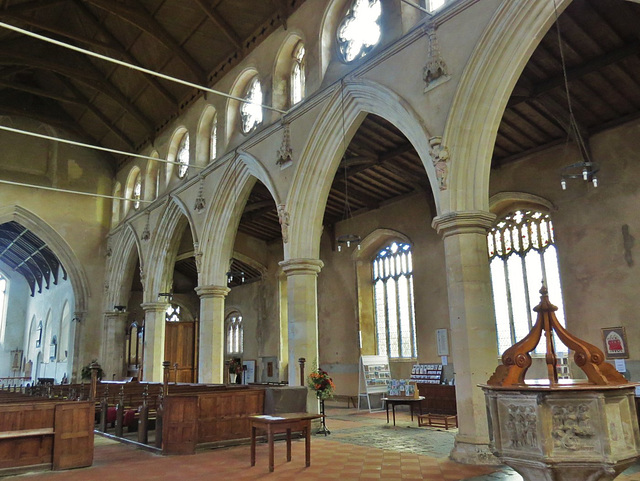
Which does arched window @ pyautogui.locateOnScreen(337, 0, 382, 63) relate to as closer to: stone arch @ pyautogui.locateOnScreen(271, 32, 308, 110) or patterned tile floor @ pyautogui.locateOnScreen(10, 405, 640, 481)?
stone arch @ pyautogui.locateOnScreen(271, 32, 308, 110)

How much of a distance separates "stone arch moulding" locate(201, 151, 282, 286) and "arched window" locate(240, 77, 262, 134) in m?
0.82

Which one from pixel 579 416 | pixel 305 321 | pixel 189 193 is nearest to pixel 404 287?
pixel 305 321

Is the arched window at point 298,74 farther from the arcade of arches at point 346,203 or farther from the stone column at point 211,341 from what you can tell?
the stone column at point 211,341

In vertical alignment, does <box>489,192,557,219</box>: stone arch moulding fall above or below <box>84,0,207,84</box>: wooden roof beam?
below

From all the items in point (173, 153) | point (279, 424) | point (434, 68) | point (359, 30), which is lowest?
point (279, 424)

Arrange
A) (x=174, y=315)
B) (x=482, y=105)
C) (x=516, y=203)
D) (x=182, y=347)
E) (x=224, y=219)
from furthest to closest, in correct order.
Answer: (x=174, y=315), (x=182, y=347), (x=224, y=219), (x=516, y=203), (x=482, y=105)

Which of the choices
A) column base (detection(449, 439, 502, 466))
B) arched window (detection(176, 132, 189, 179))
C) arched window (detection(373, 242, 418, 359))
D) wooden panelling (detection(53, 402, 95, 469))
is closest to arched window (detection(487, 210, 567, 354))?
arched window (detection(373, 242, 418, 359))

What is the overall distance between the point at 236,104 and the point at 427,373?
8.14 m

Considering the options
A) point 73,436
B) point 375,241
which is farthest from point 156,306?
point 73,436

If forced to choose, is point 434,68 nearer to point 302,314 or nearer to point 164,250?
point 302,314

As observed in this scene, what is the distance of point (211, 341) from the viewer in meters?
A: 13.5

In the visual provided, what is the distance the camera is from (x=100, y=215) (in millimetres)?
21281

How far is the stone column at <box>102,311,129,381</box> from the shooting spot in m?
20.0

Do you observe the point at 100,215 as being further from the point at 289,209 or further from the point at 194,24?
the point at 289,209
